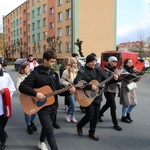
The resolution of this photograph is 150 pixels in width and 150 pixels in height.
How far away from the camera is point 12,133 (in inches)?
194

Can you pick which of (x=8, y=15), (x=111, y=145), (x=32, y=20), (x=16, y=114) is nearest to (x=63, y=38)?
(x=32, y=20)

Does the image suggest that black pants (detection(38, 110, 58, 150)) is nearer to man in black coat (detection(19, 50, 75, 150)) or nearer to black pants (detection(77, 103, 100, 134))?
man in black coat (detection(19, 50, 75, 150))

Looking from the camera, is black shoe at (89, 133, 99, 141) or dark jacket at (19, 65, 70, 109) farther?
black shoe at (89, 133, 99, 141)

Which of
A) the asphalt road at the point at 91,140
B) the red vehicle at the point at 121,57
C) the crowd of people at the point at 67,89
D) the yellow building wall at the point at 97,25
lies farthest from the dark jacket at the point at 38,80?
the yellow building wall at the point at 97,25

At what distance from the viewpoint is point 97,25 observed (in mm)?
38906

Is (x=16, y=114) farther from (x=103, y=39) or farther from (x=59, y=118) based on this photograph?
(x=103, y=39)

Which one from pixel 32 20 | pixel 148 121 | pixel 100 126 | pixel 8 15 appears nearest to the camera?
pixel 100 126

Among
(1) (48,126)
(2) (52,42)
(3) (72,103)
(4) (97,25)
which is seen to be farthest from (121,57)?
(4) (97,25)

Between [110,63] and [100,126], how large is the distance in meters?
A: 1.53

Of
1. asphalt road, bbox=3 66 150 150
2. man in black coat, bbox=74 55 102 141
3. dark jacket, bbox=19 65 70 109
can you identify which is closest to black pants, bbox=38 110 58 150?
dark jacket, bbox=19 65 70 109

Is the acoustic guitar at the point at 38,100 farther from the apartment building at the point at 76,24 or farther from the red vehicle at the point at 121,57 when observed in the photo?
the apartment building at the point at 76,24

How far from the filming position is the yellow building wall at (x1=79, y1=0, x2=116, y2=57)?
123 feet

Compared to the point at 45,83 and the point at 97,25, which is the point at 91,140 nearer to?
the point at 45,83

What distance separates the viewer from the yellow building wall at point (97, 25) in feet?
123
